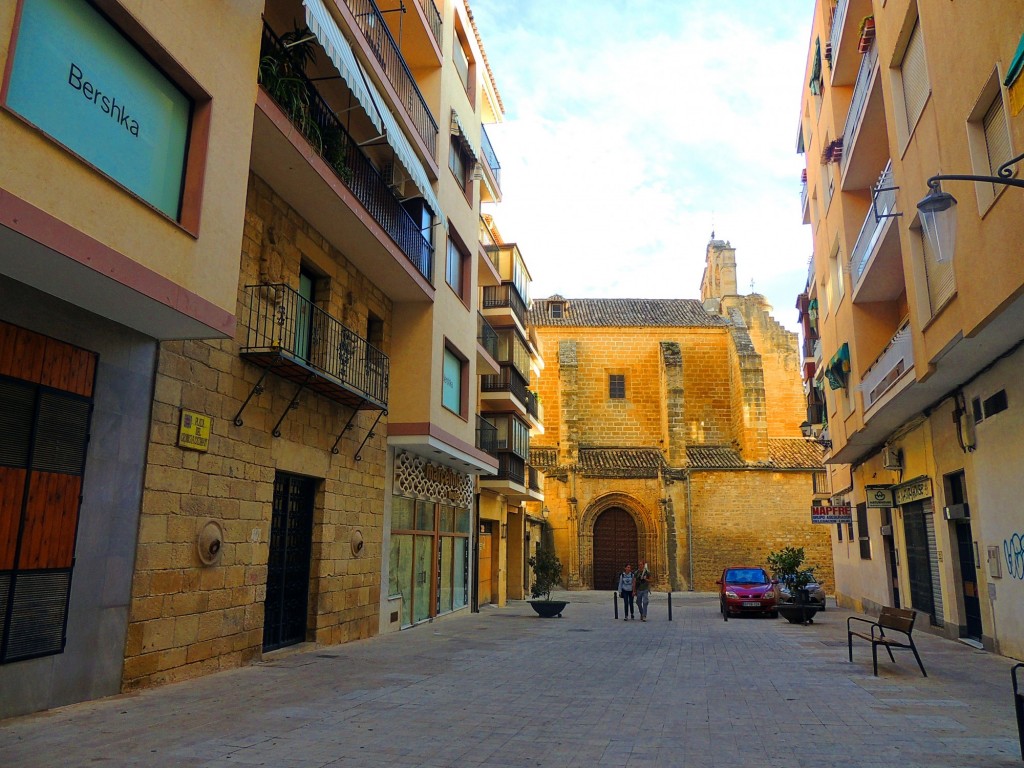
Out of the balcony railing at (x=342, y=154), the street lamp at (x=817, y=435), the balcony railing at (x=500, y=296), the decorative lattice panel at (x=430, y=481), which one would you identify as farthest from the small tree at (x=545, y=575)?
the street lamp at (x=817, y=435)

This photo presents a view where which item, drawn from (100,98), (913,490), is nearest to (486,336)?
(913,490)

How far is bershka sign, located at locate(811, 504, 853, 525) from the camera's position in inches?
865

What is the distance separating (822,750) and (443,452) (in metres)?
11.0

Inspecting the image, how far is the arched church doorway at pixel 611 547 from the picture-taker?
35.5 metres

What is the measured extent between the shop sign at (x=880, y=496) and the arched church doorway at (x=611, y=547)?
1810cm

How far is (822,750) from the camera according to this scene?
5.86 meters

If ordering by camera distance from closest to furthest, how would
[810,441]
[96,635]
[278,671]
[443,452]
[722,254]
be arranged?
[96,635], [278,671], [443,452], [810,441], [722,254]

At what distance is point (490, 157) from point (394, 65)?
27.5ft

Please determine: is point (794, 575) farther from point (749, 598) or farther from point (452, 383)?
point (452, 383)

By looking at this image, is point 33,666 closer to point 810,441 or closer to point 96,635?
point 96,635

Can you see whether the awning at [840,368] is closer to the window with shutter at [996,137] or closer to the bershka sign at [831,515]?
the bershka sign at [831,515]

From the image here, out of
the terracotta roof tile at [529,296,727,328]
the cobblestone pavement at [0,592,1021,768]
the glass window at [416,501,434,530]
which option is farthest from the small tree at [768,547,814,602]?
the terracotta roof tile at [529,296,727,328]

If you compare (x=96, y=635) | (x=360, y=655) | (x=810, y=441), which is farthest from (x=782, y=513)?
(x=96, y=635)

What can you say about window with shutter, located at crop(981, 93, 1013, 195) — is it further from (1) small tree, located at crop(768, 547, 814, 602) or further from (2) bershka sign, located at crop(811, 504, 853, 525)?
(2) bershka sign, located at crop(811, 504, 853, 525)
